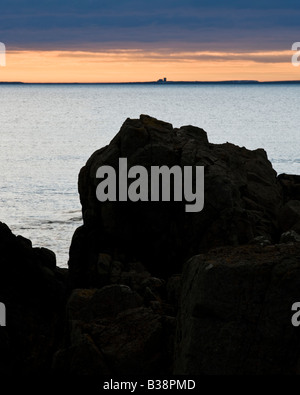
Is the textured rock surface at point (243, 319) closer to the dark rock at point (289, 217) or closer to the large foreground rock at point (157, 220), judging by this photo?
the large foreground rock at point (157, 220)

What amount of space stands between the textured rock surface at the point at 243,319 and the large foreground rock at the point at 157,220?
10.8m

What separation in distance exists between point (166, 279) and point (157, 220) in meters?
2.03

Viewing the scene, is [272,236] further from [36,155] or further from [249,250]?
[36,155]

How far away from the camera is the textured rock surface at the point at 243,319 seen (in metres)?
11.5

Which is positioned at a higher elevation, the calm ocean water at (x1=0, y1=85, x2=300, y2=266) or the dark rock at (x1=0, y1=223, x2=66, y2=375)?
the calm ocean water at (x1=0, y1=85, x2=300, y2=266)

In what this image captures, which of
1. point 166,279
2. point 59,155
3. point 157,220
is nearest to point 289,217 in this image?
point 157,220

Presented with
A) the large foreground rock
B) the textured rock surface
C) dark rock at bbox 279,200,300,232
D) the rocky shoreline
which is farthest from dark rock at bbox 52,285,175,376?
dark rock at bbox 279,200,300,232

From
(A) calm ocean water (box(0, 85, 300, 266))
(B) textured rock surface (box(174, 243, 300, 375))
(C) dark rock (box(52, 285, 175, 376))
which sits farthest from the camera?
(A) calm ocean water (box(0, 85, 300, 266))

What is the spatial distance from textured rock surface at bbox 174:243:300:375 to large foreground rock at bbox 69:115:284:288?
1076 cm

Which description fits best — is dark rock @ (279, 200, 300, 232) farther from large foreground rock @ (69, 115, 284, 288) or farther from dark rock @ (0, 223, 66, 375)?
dark rock @ (0, 223, 66, 375)

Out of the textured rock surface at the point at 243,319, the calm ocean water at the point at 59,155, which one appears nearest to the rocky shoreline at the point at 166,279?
the textured rock surface at the point at 243,319

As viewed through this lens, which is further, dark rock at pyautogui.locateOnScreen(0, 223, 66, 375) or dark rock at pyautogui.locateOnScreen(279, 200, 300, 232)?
dark rock at pyautogui.locateOnScreen(279, 200, 300, 232)

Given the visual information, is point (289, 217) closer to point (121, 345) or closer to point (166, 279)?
point (166, 279)

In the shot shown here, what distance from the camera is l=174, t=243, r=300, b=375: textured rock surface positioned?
37.9ft
